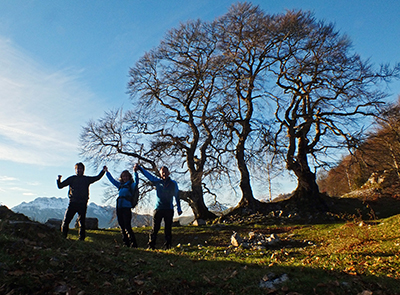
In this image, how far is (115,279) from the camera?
444 cm

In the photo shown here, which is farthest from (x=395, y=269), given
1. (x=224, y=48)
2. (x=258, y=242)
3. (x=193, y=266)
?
(x=224, y=48)

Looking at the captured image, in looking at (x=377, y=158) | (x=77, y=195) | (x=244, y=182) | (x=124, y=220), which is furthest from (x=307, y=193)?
(x=77, y=195)

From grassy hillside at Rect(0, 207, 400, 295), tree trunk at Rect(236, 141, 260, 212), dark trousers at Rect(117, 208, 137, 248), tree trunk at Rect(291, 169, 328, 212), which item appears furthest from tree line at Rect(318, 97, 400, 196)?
dark trousers at Rect(117, 208, 137, 248)

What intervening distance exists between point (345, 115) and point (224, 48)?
29.7 feet

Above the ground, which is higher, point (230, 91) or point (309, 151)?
point (230, 91)

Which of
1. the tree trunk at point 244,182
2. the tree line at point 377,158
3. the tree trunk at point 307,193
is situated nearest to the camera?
the tree line at point 377,158

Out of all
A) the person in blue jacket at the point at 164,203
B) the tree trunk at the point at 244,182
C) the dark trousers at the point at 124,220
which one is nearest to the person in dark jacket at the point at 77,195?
the dark trousers at the point at 124,220

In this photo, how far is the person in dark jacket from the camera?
7.95m

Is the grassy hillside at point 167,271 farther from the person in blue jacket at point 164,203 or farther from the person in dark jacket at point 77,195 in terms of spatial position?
the person in dark jacket at point 77,195

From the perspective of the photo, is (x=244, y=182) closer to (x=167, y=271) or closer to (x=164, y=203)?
(x=164, y=203)

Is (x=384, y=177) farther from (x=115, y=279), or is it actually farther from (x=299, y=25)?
(x=115, y=279)

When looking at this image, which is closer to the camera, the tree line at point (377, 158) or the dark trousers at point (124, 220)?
the dark trousers at point (124, 220)

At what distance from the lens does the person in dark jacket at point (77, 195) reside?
313 inches

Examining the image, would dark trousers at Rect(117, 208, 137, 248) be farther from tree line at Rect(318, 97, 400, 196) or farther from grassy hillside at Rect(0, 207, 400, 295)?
tree line at Rect(318, 97, 400, 196)
